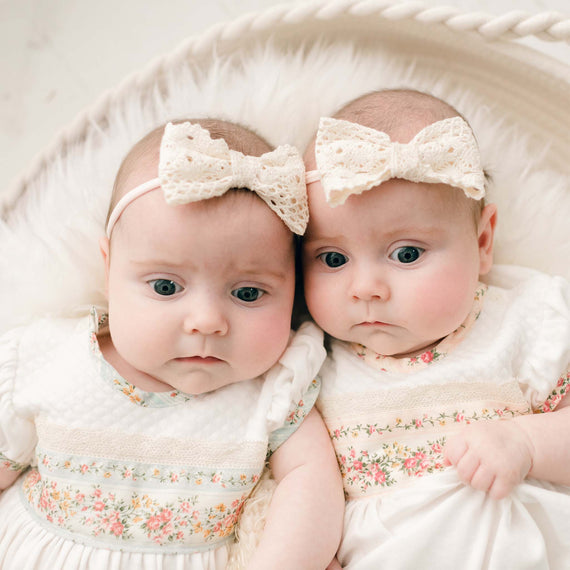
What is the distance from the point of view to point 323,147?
3.68 ft

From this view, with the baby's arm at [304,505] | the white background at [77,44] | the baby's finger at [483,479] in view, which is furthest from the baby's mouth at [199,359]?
the white background at [77,44]

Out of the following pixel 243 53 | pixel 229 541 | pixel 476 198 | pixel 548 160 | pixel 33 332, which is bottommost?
pixel 229 541

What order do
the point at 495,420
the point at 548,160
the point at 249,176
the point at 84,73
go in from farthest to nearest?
the point at 84,73 → the point at 548,160 → the point at 495,420 → the point at 249,176

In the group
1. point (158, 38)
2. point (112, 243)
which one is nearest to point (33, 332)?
point (112, 243)

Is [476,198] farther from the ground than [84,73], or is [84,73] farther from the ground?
[476,198]

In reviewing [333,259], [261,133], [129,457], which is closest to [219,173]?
[333,259]

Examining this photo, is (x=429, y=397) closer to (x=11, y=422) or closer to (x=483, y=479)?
(x=483, y=479)

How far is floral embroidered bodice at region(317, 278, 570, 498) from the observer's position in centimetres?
118

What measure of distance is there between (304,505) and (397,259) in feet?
1.44

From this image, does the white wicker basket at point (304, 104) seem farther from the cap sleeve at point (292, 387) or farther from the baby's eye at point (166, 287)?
the cap sleeve at point (292, 387)

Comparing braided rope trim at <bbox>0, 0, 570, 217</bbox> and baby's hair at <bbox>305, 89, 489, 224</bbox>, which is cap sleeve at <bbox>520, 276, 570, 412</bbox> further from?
braided rope trim at <bbox>0, 0, 570, 217</bbox>

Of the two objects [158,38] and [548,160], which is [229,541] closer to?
[548,160]

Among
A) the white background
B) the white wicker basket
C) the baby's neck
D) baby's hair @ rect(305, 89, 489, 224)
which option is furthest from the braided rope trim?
the white background

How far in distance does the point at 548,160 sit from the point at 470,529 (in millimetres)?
823
